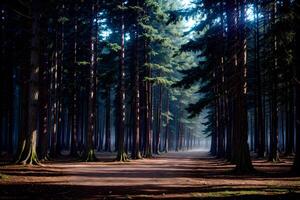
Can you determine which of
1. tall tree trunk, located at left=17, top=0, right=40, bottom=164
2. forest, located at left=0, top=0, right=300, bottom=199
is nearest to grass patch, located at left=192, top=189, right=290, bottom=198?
forest, located at left=0, top=0, right=300, bottom=199

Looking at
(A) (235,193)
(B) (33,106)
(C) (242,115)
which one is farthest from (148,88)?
(A) (235,193)

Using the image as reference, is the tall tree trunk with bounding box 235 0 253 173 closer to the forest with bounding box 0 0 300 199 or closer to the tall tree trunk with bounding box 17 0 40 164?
the forest with bounding box 0 0 300 199

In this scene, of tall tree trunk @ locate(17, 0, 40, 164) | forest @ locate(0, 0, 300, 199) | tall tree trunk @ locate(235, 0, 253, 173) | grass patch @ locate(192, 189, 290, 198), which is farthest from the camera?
tall tree trunk @ locate(17, 0, 40, 164)

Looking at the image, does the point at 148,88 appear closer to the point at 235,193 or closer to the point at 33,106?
the point at 33,106

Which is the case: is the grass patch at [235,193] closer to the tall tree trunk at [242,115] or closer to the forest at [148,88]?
the forest at [148,88]

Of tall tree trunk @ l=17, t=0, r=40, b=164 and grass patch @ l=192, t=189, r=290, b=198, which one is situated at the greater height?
tall tree trunk @ l=17, t=0, r=40, b=164

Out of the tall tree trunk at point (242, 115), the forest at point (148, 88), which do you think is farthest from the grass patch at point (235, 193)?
the tall tree trunk at point (242, 115)

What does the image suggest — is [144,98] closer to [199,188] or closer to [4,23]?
[4,23]

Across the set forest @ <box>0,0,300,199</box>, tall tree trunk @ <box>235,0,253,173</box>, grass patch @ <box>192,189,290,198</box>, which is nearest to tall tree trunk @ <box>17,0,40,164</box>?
forest @ <box>0,0,300,199</box>

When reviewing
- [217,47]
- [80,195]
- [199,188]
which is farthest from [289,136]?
[80,195]

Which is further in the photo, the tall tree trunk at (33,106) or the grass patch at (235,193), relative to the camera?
the tall tree trunk at (33,106)

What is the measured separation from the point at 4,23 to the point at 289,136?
23981 mm

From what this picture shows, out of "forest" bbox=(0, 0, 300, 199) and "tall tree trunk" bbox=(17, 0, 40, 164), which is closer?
"forest" bbox=(0, 0, 300, 199)

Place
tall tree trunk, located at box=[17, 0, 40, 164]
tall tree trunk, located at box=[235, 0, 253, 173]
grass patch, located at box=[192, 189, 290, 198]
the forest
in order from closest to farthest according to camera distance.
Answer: grass patch, located at box=[192, 189, 290, 198]
the forest
tall tree trunk, located at box=[235, 0, 253, 173]
tall tree trunk, located at box=[17, 0, 40, 164]
